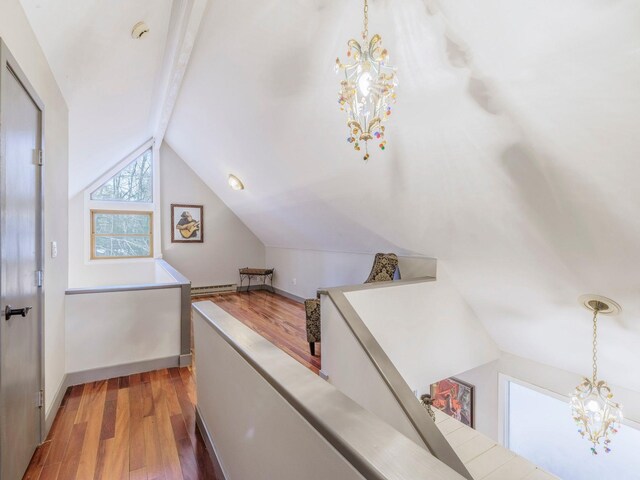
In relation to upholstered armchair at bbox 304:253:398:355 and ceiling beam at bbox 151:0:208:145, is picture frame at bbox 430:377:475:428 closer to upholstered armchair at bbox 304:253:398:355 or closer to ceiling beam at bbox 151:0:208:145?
upholstered armchair at bbox 304:253:398:355

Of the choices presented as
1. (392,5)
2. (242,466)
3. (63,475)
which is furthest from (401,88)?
(63,475)

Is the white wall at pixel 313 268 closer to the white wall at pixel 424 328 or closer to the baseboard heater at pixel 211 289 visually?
the baseboard heater at pixel 211 289

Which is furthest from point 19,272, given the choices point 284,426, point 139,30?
point 139,30

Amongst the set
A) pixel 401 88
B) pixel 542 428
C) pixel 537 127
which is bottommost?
pixel 542 428

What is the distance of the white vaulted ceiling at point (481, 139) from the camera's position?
146cm

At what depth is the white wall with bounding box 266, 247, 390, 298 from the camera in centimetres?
474

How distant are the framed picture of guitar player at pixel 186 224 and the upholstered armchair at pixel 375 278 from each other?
3796 mm

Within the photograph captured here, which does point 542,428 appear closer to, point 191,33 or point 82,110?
point 191,33

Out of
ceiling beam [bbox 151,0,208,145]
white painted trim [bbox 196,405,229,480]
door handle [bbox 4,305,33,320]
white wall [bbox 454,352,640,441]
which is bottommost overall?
white wall [bbox 454,352,640,441]

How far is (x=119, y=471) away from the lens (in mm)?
1711

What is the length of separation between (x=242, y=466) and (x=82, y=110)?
3.14 m

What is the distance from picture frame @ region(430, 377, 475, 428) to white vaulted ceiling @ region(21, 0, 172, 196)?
17.5 ft

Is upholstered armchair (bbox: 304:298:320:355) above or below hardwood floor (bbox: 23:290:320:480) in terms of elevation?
above

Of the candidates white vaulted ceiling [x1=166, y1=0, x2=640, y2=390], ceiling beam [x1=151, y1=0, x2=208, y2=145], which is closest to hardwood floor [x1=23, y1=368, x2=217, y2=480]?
white vaulted ceiling [x1=166, y1=0, x2=640, y2=390]
